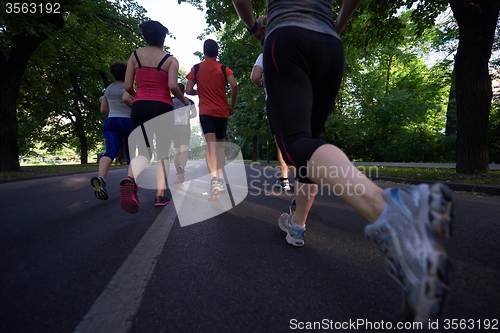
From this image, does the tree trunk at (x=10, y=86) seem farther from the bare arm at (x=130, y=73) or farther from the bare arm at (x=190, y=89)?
the bare arm at (x=130, y=73)

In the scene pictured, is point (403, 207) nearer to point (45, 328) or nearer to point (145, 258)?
point (45, 328)

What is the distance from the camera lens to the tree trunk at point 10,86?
887 cm

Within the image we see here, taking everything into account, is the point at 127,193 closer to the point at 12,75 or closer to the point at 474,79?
the point at 474,79

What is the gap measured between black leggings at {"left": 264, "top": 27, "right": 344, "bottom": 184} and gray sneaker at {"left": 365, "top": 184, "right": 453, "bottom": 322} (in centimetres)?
50

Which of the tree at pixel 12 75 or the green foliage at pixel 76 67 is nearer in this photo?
the tree at pixel 12 75

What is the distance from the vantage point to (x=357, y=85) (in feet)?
53.1

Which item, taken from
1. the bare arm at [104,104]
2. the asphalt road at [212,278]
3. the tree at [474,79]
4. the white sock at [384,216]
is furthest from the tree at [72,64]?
the tree at [474,79]

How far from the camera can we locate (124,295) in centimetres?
122

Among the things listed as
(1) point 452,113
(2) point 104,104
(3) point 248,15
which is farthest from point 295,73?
(1) point 452,113

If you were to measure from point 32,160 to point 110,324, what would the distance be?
7724cm

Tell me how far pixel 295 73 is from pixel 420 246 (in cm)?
103

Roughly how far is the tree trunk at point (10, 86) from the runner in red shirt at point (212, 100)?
8.50 m

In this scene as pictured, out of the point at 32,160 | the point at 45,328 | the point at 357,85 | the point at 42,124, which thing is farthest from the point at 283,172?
the point at 32,160

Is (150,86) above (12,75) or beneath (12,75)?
beneath
